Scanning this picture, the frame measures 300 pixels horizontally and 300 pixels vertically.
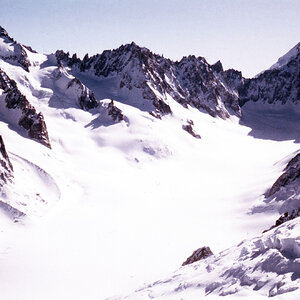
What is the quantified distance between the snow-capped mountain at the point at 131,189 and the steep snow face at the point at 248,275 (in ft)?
0.17

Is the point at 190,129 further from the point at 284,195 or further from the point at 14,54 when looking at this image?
the point at 284,195

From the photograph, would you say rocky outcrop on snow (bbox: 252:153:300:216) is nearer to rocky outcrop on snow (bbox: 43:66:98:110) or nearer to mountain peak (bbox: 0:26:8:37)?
rocky outcrop on snow (bbox: 43:66:98:110)

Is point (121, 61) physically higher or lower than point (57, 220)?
higher

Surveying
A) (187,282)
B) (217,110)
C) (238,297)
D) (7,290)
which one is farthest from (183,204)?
(217,110)

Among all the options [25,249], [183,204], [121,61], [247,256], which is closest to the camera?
[247,256]

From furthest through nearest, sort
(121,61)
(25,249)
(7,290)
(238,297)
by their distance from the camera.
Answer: (121,61)
(25,249)
(7,290)
(238,297)

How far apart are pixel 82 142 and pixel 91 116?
11795mm

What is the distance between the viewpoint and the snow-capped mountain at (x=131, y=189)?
14.5 metres

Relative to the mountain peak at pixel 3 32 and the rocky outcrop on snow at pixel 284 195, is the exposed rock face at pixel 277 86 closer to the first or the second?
the mountain peak at pixel 3 32

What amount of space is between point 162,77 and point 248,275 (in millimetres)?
84710

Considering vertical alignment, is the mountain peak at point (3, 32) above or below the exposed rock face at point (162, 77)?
above

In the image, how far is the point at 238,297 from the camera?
10219 millimetres

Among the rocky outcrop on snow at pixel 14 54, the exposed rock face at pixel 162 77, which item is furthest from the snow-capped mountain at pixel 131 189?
the exposed rock face at pixel 162 77

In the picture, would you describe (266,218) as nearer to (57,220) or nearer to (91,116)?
(57,220)
